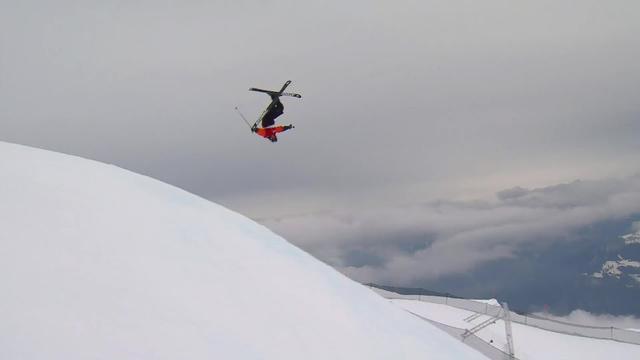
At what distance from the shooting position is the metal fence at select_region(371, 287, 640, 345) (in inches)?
2554

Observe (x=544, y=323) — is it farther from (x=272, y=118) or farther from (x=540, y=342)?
(x=272, y=118)

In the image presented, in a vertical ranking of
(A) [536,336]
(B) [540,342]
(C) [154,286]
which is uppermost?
(A) [536,336]

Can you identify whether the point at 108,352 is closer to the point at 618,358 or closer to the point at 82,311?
the point at 82,311

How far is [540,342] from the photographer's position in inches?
2606

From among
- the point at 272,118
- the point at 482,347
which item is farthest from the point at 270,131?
the point at 482,347

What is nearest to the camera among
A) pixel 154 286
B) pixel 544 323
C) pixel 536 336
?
pixel 154 286

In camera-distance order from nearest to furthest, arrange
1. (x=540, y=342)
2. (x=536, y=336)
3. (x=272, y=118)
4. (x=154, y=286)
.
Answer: (x=154, y=286)
(x=272, y=118)
(x=540, y=342)
(x=536, y=336)

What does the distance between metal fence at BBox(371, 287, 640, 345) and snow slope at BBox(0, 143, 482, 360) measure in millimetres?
54292

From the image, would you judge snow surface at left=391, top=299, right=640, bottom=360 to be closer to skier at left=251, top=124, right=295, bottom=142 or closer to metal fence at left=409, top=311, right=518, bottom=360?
metal fence at left=409, top=311, right=518, bottom=360

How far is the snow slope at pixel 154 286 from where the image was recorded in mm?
9609

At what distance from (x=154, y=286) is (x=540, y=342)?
64.6 metres

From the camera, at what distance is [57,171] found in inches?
629

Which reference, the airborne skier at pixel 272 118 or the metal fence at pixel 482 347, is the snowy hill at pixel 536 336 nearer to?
the metal fence at pixel 482 347

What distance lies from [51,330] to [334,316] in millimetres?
6582
